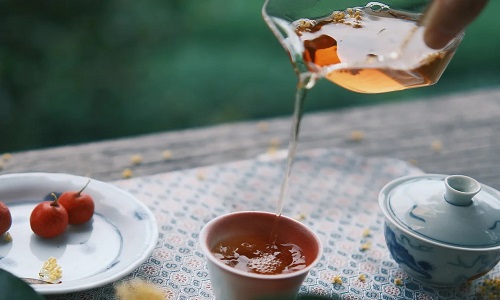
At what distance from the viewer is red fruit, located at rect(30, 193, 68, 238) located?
3.40 ft

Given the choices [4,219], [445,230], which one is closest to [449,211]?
[445,230]

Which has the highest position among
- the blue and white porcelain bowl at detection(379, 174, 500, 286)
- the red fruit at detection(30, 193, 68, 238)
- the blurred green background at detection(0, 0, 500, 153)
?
the red fruit at detection(30, 193, 68, 238)

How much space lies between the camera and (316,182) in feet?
4.63

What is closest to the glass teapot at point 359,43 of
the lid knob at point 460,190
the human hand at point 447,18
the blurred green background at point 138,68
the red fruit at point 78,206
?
the human hand at point 447,18

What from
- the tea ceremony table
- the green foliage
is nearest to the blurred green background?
the tea ceremony table

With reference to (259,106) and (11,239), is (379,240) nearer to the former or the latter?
(11,239)

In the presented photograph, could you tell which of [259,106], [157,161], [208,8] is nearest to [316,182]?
[157,161]

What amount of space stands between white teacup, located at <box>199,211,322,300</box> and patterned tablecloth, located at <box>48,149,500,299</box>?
0.33ft

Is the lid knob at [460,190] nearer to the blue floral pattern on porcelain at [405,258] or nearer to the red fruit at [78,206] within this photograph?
the blue floral pattern on porcelain at [405,258]

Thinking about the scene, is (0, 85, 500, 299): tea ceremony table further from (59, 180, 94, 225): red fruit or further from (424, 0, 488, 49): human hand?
(424, 0, 488, 49): human hand

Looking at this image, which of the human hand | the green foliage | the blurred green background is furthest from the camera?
the blurred green background

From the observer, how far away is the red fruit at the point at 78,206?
1088mm

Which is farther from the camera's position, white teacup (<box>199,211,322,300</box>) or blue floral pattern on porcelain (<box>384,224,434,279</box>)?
blue floral pattern on porcelain (<box>384,224,434,279</box>)

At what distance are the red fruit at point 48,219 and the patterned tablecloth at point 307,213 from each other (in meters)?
0.14
